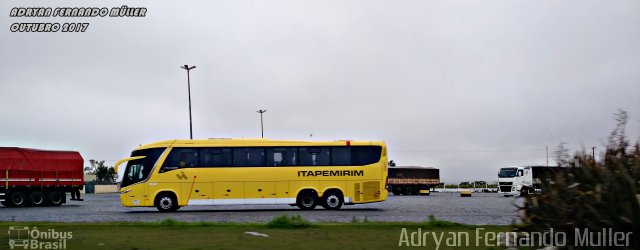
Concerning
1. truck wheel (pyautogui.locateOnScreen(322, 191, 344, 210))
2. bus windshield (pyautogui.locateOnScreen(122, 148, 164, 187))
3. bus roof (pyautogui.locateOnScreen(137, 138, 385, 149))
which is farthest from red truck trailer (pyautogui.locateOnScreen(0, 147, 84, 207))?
truck wheel (pyautogui.locateOnScreen(322, 191, 344, 210))

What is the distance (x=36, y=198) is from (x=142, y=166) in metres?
9.82

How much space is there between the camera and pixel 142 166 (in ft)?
85.3

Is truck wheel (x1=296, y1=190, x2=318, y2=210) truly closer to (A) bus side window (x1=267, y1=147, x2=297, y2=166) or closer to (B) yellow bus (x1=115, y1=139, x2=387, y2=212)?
(B) yellow bus (x1=115, y1=139, x2=387, y2=212)

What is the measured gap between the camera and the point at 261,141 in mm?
26594

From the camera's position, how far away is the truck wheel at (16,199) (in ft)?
104

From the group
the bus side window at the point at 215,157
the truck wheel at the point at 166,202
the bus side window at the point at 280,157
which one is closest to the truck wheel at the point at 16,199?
the truck wheel at the point at 166,202

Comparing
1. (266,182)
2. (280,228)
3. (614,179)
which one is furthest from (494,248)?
(266,182)

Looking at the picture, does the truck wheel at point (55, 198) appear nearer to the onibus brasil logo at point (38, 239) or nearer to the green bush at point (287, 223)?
the onibus brasil logo at point (38, 239)

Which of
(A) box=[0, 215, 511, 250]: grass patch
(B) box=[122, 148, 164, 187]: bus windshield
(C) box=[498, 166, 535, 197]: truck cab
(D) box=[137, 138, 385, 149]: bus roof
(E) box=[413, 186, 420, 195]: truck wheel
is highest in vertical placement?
(D) box=[137, 138, 385, 149]: bus roof

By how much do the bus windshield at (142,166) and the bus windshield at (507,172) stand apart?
32213 mm

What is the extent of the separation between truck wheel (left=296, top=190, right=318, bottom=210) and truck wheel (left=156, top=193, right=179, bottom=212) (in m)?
5.07

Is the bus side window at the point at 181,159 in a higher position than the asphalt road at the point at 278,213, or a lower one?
higher

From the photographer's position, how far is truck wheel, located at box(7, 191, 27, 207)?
104ft

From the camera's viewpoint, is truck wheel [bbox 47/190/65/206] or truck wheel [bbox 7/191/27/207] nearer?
truck wheel [bbox 7/191/27/207]
